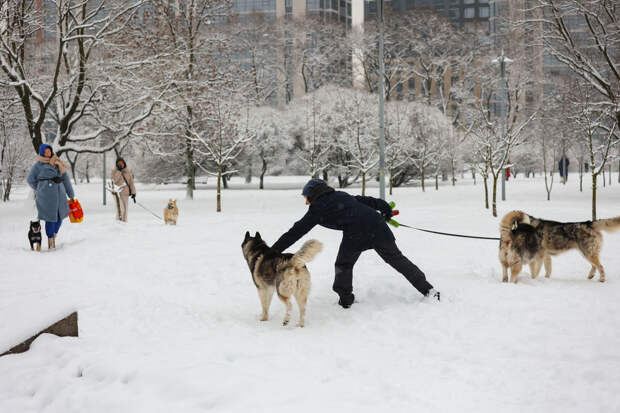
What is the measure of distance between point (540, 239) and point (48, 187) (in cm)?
870

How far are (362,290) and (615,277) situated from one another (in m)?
3.71

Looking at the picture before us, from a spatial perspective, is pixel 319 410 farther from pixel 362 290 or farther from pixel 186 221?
pixel 186 221

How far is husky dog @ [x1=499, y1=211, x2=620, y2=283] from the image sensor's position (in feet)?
21.5

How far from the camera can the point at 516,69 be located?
36.9m

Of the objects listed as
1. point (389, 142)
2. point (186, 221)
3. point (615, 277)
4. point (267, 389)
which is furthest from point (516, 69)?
point (267, 389)

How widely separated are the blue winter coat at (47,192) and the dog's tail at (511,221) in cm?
809

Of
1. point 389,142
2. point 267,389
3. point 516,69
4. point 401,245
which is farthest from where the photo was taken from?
point 516,69

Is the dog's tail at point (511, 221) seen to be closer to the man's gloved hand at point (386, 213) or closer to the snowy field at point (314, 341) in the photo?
the snowy field at point (314, 341)

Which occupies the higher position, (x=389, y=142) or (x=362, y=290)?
(x=389, y=142)

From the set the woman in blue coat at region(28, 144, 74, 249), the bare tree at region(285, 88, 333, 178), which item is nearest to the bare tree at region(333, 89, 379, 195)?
the bare tree at region(285, 88, 333, 178)

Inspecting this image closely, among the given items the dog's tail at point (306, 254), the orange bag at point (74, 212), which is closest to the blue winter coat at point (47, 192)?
the orange bag at point (74, 212)

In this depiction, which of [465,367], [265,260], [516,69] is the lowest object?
[465,367]

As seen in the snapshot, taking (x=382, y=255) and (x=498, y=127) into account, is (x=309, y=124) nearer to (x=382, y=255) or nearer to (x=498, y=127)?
(x=498, y=127)

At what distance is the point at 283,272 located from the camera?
200 inches
